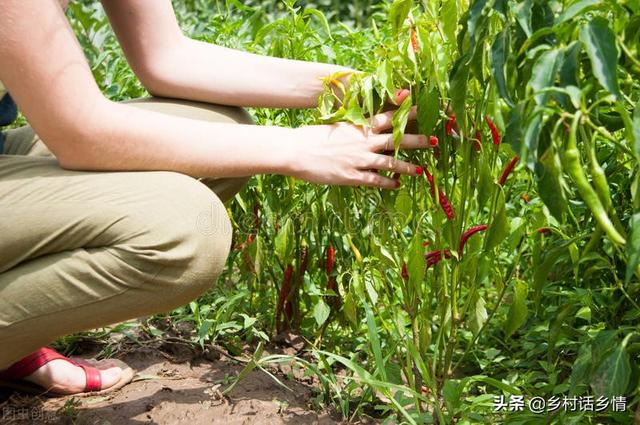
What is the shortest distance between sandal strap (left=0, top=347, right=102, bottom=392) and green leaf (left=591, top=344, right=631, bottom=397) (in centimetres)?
109

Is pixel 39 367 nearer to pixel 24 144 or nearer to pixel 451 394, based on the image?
pixel 24 144

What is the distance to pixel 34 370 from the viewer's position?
1882 mm

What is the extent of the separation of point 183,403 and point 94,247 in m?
0.48

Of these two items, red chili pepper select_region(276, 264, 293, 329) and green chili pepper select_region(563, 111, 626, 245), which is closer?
green chili pepper select_region(563, 111, 626, 245)

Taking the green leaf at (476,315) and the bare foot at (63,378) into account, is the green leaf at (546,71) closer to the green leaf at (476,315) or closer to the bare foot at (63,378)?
the green leaf at (476,315)

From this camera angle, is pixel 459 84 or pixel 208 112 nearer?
pixel 459 84

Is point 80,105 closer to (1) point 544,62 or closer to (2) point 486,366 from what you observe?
(1) point 544,62

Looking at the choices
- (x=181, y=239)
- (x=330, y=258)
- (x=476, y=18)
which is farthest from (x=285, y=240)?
(x=476, y=18)

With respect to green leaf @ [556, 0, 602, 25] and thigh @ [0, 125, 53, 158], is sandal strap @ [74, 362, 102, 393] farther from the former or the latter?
green leaf @ [556, 0, 602, 25]

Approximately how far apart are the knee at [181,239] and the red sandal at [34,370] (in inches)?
17.9

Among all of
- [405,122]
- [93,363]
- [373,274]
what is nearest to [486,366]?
[373,274]

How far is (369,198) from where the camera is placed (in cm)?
170

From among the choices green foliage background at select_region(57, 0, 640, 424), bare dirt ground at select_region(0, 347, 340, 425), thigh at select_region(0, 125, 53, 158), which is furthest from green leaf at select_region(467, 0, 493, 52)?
thigh at select_region(0, 125, 53, 158)

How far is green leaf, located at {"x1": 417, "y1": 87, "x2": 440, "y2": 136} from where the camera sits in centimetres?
146
